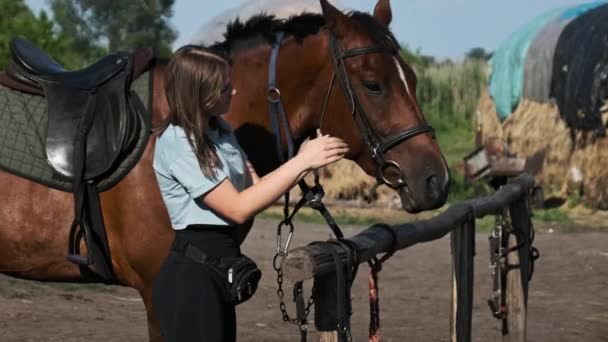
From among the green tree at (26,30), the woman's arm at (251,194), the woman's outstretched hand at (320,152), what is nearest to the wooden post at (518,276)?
the woman's outstretched hand at (320,152)

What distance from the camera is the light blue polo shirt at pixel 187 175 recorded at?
371 centimetres

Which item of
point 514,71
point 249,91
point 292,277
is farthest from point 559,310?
point 514,71

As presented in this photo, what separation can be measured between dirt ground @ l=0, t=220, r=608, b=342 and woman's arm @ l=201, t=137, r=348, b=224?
4.12 meters

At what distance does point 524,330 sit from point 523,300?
193 millimetres

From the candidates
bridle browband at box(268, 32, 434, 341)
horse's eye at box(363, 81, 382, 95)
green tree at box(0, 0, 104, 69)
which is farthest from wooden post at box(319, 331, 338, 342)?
green tree at box(0, 0, 104, 69)

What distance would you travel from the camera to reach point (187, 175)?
3.71m

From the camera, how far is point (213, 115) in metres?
3.78

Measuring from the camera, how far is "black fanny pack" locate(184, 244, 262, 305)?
374cm

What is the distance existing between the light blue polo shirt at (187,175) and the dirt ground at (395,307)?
3.98m

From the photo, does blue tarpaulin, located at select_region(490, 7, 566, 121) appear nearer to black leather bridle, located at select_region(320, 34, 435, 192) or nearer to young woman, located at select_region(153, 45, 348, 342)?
black leather bridle, located at select_region(320, 34, 435, 192)

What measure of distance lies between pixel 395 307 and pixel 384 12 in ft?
16.4

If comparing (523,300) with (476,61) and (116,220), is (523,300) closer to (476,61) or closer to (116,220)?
(116,220)

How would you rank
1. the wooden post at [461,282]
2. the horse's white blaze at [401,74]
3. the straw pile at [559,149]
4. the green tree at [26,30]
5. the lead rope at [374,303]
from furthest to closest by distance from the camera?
the straw pile at [559,149] → the green tree at [26,30] → the wooden post at [461,282] → the horse's white blaze at [401,74] → the lead rope at [374,303]

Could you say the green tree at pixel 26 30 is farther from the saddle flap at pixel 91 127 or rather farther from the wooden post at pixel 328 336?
the wooden post at pixel 328 336
